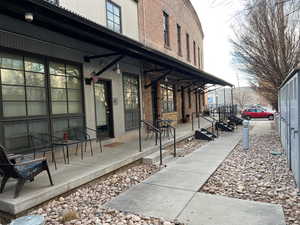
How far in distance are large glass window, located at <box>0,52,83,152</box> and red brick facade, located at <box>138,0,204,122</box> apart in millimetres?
4068

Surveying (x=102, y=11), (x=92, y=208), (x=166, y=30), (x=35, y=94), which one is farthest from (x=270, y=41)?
(x=92, y=208)

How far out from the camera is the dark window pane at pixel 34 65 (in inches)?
192

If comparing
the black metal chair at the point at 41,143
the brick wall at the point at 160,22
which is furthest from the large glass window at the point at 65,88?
the brick wall at the point at 160,22

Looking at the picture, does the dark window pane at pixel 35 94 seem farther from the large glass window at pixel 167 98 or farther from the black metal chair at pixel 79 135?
the large glass window at pixel 167 98

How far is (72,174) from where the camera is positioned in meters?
4.11

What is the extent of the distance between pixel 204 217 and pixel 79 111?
448cm

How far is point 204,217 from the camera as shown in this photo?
2951 millimetres

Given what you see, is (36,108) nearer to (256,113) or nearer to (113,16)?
(113,16)

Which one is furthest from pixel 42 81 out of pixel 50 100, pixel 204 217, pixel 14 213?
pixel 204 217

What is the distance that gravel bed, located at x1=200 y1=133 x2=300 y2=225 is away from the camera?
138 inches

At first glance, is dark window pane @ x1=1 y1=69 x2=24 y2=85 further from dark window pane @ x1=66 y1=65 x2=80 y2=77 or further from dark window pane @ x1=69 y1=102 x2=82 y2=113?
dark window pane @ x1=69 y1=102 x2=82 y2=113

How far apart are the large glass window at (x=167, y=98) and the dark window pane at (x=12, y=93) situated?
747cm

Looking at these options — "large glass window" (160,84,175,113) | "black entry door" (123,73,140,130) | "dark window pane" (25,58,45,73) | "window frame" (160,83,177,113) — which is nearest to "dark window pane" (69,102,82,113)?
"dark window pane" (25,58,45,73)

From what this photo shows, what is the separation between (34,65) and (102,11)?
334 centimetres
